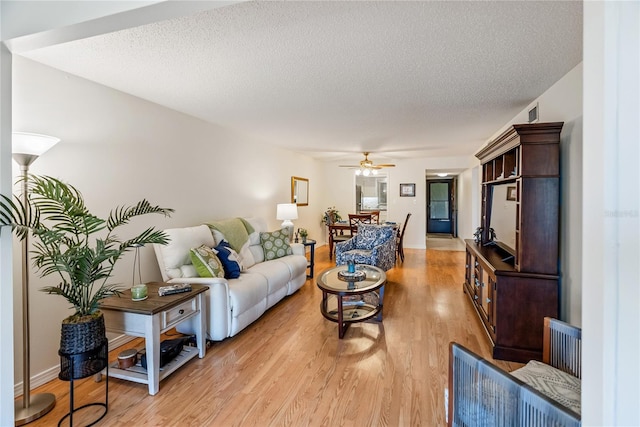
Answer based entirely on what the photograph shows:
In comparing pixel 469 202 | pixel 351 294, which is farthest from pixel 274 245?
pixel 469 202

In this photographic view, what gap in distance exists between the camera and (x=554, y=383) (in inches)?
58.6

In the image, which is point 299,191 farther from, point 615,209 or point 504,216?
point 615,209

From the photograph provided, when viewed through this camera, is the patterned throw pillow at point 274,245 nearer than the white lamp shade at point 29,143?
No

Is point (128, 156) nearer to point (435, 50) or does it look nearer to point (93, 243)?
point (93, 243)

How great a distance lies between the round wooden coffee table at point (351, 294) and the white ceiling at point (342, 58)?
6.13 ft

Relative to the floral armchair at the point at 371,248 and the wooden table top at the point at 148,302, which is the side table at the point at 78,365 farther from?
the floral armchair at the point at 371,248

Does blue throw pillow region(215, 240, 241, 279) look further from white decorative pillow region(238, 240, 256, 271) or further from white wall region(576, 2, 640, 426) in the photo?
white wall region(576, 2, 640, 426)

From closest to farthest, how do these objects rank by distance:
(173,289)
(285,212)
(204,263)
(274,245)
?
(173,289) → (204,263) → (274,245) → (285,212)

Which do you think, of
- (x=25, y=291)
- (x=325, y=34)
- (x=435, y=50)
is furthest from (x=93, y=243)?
(x=435, y=50)

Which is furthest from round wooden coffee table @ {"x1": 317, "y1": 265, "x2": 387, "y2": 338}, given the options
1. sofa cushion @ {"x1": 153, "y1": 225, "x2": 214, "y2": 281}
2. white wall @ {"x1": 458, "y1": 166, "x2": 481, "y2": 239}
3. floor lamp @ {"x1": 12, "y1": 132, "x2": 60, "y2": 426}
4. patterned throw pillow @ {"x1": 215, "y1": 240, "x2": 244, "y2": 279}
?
white wall @ {"x1": 458, "y1": 166, "x2": 481, "y2": 239}

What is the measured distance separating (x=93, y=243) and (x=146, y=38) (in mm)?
1821

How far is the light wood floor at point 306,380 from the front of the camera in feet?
6.35

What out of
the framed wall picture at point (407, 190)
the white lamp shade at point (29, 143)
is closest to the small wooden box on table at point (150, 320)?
the white lamp shade at point (29, 143)

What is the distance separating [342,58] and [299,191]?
491 cm
